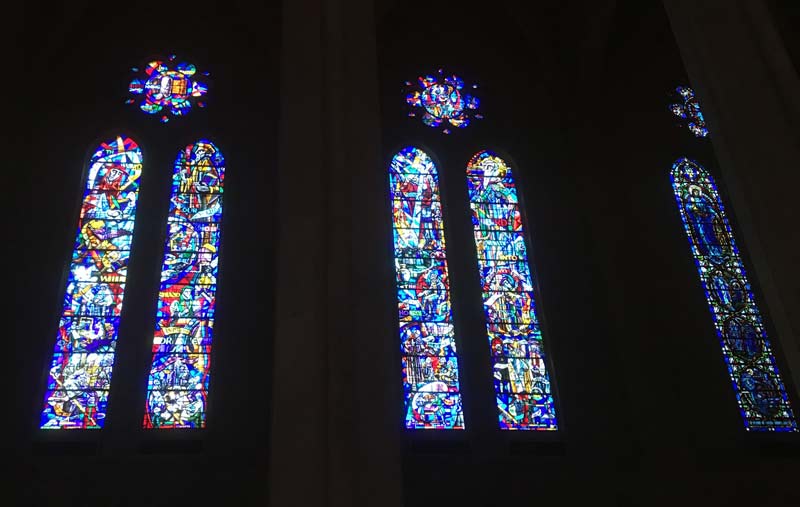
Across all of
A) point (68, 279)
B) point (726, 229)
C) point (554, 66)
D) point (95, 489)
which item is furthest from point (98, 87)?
point (726, 229)

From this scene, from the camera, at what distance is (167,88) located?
876cm

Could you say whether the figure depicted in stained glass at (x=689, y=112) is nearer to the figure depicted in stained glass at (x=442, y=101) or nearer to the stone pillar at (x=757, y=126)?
the figure depicted in stained glass at (x=442, y=101)

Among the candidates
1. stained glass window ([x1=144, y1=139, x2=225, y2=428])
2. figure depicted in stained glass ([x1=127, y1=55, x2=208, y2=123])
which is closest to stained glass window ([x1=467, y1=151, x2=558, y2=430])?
stained glass window ([x1=144, y1=139, x2=225, y2=428])

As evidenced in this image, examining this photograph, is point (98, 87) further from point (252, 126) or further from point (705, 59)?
point (705, 59)

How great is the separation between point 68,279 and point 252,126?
247cm

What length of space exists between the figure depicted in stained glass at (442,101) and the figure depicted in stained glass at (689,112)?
2.45 metres

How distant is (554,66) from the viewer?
9.24m

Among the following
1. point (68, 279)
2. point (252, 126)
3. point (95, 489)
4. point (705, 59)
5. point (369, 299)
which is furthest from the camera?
point (252, 126)

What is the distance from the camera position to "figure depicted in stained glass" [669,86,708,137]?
927 centimetres

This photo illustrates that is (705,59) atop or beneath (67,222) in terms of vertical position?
beneath

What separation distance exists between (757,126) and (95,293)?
19.5 ft

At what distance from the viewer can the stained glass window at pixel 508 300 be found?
7359 millimetres

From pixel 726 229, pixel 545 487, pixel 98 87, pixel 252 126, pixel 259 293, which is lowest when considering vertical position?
pixel 545 487

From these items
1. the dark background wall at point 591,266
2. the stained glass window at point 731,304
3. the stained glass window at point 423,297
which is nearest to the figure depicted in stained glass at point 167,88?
the dark background wall at point 591,266
